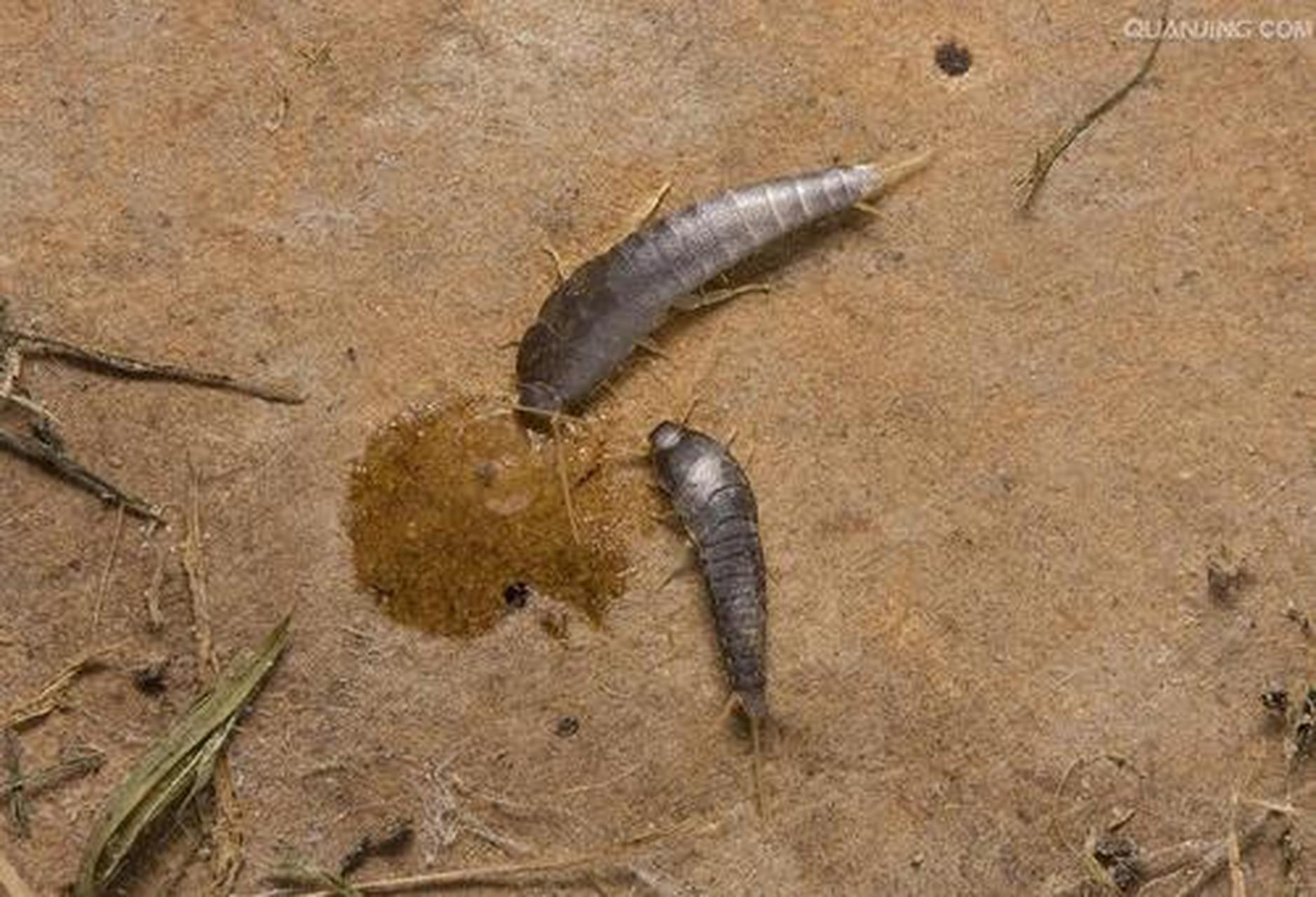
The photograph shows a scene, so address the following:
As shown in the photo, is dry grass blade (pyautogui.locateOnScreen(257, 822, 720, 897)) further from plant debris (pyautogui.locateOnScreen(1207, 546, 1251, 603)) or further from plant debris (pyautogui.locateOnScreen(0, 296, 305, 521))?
plant debris (pyautogui.locateOnScreen(1207, 546, 1251, 603))

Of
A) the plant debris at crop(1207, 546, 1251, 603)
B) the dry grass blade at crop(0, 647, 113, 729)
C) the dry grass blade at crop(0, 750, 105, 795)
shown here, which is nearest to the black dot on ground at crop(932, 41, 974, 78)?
the plant debris at crop(1207, 546, 1251, 603)

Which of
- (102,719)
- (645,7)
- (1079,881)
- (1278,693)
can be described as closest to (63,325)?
(102,719)

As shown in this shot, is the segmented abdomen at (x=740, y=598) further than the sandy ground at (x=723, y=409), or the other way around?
the sandy ground at (x=723, y=409)

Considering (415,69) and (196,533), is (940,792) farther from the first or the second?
(415,69)

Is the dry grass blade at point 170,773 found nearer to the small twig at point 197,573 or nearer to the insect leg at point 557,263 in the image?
the small twig at point 197,573

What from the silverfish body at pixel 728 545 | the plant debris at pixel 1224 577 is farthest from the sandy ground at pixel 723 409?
the silverfish body at pixel 728 545
